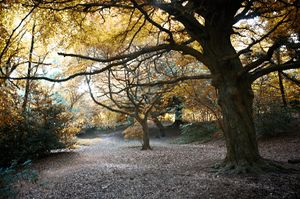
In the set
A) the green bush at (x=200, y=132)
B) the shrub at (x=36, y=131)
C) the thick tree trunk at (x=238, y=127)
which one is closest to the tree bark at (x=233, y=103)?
the thick tree trunk at (x=238, y=127)

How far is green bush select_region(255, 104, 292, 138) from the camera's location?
11.0 m

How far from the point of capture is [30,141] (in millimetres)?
10914

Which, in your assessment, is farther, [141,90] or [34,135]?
[141,90]

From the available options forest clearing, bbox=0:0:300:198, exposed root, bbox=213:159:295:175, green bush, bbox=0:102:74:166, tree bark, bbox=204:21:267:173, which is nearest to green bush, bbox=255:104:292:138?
forest clearing, bbox=0:0:300:198

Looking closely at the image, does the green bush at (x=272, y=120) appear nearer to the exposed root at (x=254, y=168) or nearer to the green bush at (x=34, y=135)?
the exposed root at (x=254, y=168)

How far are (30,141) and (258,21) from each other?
10.5 meters

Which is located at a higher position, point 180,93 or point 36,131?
point 180,93

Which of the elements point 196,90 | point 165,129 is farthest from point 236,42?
point 165,129

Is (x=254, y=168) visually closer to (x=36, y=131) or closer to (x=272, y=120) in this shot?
(x=272, y=120)

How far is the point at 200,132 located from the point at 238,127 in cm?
1160

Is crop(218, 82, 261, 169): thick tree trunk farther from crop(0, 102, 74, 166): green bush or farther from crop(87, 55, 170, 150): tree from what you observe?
crop(0, 102, 74, 166): green bush

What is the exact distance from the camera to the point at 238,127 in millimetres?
5574

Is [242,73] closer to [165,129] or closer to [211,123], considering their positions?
[211,123]

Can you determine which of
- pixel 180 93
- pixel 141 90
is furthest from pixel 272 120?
pixel 141 90
